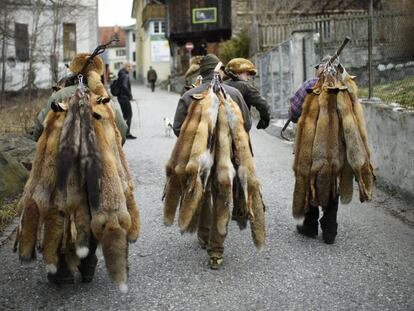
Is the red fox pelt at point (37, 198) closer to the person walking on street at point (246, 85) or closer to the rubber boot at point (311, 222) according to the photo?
the person walking on street at point (246, 85)

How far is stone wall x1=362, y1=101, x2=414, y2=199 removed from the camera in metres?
7.76

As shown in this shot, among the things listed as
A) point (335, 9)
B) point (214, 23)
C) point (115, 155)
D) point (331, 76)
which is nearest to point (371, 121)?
point (331, 76)

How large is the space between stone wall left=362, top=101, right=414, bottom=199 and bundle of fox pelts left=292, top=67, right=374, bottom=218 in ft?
6.30

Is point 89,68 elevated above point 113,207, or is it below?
above

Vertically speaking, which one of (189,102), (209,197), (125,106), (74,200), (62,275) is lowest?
(62,275)

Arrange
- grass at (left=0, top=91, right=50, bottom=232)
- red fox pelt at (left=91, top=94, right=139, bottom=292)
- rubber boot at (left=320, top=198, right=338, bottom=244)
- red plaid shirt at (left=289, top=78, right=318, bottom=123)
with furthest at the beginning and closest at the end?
grass at (left=0, top=91, right=50, bottom=232) → red plaid shirt at (left=289, top=78, right=318, bottom=123) → rubber boot at (left=320, top=198, right=338, bottom=244) → red fox pelt at (left=91, top=94, right=139, bottom=292)

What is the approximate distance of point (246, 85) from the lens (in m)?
6.83

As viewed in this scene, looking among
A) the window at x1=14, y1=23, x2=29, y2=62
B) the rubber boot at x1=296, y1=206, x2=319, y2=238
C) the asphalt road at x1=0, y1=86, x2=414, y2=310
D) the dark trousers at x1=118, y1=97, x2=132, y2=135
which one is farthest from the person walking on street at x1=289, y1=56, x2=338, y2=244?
the window at x1=14, y1=23, x2=29, y2=62

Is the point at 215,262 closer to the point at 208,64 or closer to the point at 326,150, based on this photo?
the point at 326,150

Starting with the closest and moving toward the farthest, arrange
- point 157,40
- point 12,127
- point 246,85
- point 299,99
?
1. point 299,99
2. point 246,85
3. point 12,127
4. point 157,40

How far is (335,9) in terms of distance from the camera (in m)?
31.7

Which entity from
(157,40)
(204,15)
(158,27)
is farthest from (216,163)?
(157,40)

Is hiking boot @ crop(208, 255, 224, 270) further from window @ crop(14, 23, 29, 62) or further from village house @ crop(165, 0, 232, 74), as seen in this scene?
village house @ crop(165, 0, 232, 74)

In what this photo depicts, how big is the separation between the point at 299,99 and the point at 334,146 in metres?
0.84
